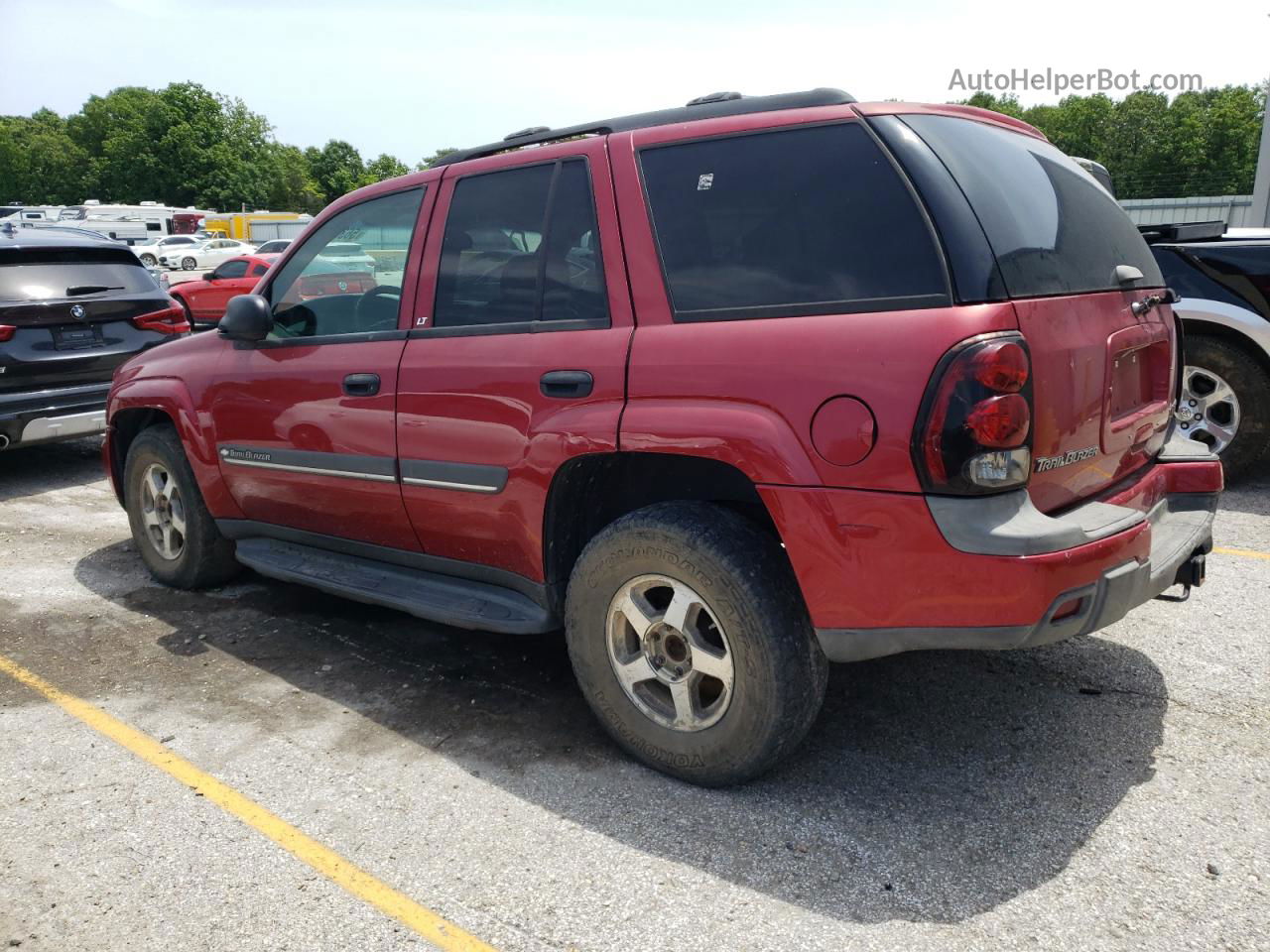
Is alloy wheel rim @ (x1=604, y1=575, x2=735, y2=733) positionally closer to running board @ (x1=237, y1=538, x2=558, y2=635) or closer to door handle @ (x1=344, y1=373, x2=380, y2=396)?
running board @ (x1=237, y1=538, x2=558, y2=635)

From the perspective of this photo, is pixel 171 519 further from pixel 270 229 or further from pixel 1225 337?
pixel 270 229

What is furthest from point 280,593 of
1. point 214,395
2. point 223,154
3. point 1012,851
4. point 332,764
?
point 223,154

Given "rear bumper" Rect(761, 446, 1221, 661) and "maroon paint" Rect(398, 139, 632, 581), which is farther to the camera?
"maroon paint" Rect(398, 139, 632, 581)

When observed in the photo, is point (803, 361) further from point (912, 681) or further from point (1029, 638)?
point (912, 681)

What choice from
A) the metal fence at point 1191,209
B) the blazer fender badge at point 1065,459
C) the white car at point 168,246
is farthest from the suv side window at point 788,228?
the white car at point 168,246

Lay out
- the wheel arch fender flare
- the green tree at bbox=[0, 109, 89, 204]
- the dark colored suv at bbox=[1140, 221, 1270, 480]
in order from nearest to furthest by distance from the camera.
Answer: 1. the wheel arch fender flare
2. the dark colored suv at bbox=[1140, 221, 1270, 480]
3. the green tree at bbox=[0, 109, 89, 204]

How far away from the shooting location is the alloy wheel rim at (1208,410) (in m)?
6.18

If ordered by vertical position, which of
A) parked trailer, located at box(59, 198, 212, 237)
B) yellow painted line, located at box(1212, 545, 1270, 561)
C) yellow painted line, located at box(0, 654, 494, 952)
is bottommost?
yellow painted line, located at box(1212, 545, 1270, 561)

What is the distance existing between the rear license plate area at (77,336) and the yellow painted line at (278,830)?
4.07 metres

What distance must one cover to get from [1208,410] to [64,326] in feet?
25.3

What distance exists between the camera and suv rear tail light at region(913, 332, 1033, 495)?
2461 mm

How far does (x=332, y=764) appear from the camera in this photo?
3285mm

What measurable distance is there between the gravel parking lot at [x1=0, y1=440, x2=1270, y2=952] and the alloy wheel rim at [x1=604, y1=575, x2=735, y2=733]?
0.26m

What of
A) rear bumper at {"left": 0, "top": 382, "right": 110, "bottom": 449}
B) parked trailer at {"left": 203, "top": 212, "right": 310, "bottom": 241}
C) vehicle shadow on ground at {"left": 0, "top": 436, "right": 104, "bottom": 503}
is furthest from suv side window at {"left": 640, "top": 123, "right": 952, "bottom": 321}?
parked trailer at {"left": 203, "top": 212, "right": 310, "bottom": 241}
